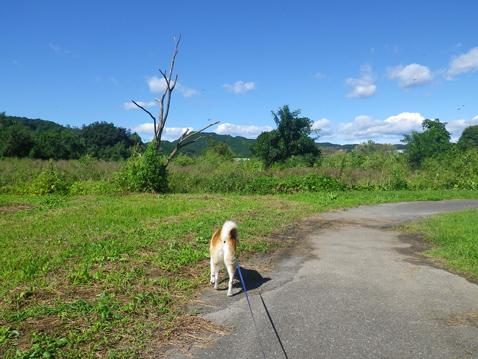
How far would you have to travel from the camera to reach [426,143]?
38.8 m

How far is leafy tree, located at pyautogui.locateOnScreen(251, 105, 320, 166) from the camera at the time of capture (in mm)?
28259

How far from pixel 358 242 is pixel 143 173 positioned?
9.51 m

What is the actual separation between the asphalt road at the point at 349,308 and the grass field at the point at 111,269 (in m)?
0.45

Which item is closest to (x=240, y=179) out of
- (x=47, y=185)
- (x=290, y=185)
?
(x=290, y=185)

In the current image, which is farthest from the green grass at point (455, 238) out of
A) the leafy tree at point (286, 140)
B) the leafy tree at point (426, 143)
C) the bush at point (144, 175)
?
the leafy tree at point (426, 143)

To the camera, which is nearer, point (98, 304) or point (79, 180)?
point (98, 304)

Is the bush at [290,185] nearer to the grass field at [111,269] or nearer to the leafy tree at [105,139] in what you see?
the grass field at [111,269]

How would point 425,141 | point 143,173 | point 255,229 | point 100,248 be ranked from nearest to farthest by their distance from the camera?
point 100,248, point 255,229, point 143,173, point 425,141

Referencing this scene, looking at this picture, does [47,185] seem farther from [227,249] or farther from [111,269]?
[227,249]

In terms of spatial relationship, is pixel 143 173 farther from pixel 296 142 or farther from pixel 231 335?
pixel 296 142

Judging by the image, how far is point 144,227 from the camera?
24.8 feet

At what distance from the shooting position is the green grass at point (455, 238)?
5.55 meters

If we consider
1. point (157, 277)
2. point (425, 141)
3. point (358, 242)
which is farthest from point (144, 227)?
point (425, 141)

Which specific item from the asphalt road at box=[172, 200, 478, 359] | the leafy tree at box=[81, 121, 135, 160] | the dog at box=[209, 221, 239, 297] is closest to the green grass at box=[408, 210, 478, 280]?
the asphalt road at box=[172, 200, 478, 359]
